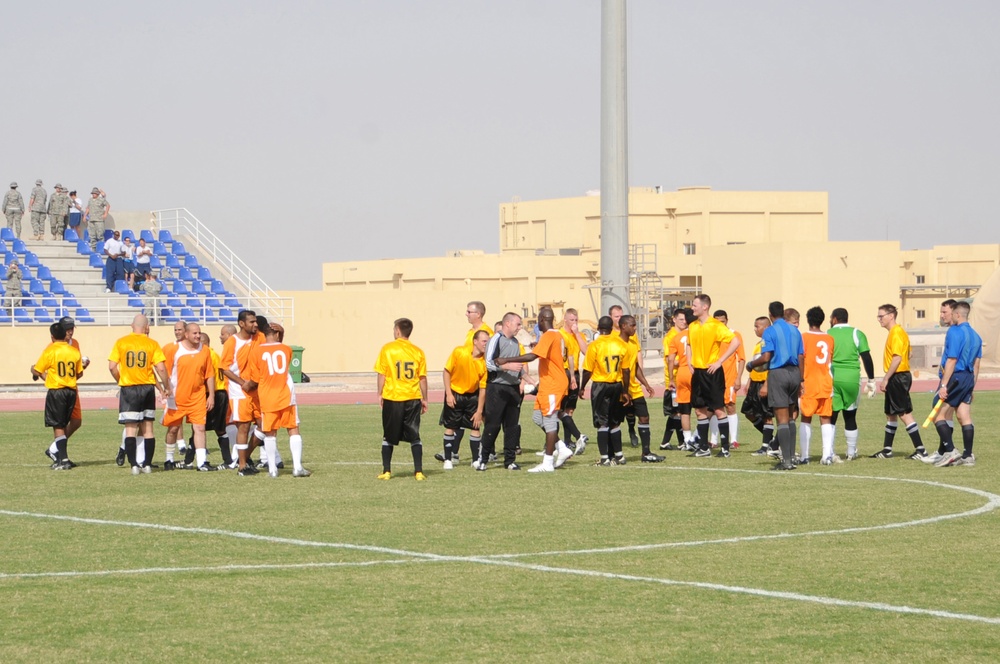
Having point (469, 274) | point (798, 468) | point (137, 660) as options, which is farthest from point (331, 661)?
point (469, 274)

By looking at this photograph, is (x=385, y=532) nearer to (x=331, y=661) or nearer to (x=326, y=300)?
(x=331, y=661)

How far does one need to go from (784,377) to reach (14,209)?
36.2 metres

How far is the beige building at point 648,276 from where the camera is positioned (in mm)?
49188

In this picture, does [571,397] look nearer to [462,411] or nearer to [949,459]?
[462,411]

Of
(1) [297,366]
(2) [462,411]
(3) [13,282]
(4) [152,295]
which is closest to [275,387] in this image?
(2) [462,411]

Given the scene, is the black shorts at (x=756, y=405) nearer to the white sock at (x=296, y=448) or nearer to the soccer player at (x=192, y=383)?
the white sock at (x=296, y=448)

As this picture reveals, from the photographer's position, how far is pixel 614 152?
105 ft

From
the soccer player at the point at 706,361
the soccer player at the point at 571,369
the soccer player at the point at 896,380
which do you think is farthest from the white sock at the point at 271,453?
the soccer player at the point at 896,380

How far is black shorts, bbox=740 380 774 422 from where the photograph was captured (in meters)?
18.8

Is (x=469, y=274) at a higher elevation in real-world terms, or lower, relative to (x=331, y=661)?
higher

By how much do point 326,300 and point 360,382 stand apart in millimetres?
8117

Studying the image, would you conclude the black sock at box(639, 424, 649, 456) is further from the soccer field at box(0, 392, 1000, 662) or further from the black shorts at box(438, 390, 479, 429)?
the black shorts at box(438, 390, 479, 429)

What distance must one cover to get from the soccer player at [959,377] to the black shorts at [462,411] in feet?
17.8

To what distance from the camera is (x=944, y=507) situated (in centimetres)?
1288
